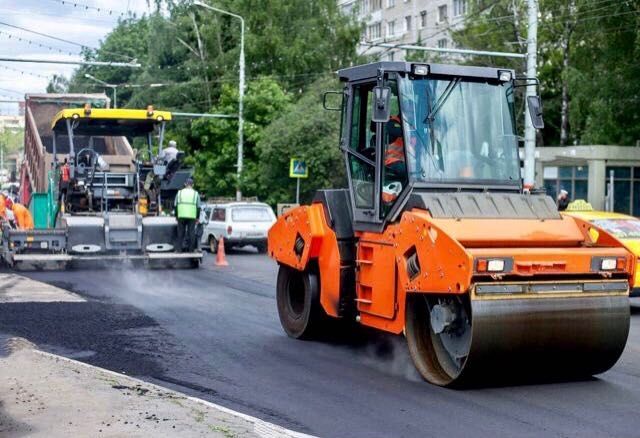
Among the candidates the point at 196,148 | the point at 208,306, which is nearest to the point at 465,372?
the point at 208,306

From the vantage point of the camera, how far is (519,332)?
8.45m

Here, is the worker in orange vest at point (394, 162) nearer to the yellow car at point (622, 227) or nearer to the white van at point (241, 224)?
the yellow car at point (622, 227)

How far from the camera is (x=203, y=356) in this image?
415 inches

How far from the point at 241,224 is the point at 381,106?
64.5 feet

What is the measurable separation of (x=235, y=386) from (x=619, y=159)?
3471 cm

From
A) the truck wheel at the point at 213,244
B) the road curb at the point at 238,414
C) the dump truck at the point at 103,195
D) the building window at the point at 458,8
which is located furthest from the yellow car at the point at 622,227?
the building window at the point at 458,8

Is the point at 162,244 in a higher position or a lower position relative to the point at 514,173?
lower

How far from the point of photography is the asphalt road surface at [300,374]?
7.71m

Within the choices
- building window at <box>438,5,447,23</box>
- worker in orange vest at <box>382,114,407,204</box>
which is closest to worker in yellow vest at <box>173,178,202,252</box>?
worker in orange vest at <box>382,114,407,204</box>

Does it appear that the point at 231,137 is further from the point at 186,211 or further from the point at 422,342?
the point at 422,342

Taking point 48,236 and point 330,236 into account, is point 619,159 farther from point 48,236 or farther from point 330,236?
point 330,236

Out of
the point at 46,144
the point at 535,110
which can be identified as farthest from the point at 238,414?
the point at 46,144

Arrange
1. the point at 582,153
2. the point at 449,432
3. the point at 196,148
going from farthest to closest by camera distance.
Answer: the point at 196,148, the point at 582,153, the point at 449,432

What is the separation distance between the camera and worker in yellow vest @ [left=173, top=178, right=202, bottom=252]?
67.3ft
